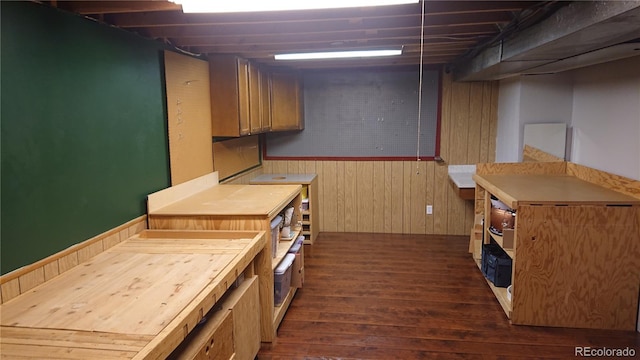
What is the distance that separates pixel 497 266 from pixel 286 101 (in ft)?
9.31

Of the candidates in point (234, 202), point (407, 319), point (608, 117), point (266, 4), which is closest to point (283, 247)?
point (234, 202)

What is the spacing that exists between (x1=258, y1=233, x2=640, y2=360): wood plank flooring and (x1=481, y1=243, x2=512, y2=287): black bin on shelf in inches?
5.4

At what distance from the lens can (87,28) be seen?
7.35 ft

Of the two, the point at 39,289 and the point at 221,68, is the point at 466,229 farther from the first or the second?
the point at 39,289

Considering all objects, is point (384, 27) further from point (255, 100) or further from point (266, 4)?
point (255, 100)

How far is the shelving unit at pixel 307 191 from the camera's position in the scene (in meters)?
4.96

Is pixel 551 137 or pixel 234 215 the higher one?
pixel 551 137

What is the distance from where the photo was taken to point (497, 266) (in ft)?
11.5

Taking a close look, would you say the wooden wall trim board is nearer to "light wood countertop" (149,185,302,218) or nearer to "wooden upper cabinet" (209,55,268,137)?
"light wood countertop" (149,185,302,218)

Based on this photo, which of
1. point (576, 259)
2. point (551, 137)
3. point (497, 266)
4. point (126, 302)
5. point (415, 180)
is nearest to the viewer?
point (126, 302)

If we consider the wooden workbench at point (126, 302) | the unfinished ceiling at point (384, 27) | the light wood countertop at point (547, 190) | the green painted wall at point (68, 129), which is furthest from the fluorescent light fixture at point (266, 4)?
the light wood countertop at point (547, 190)
